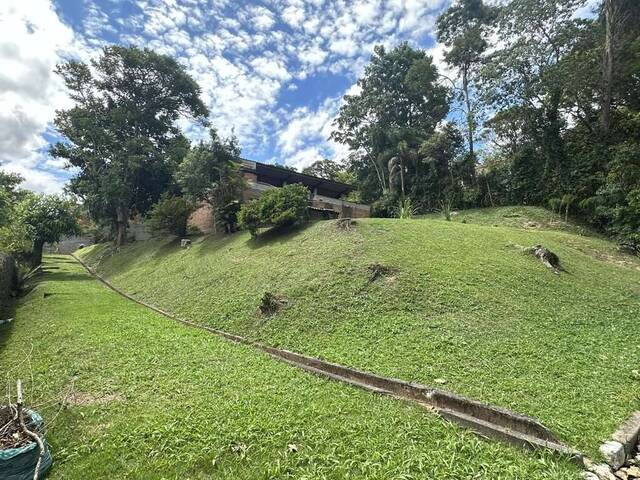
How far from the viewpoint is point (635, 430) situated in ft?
11.8

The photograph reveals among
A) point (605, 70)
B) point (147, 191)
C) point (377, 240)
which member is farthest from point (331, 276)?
point (147, 191)

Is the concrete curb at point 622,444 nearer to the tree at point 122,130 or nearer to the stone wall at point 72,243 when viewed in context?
the tree at point 122,130

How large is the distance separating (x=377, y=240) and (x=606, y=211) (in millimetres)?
9298

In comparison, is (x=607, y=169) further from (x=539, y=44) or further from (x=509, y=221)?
(x=539, y=44)

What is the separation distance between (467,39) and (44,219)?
Answer: 2620 cm

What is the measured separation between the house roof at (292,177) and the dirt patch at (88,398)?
51.0ft

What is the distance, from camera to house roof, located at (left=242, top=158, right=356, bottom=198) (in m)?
20.9

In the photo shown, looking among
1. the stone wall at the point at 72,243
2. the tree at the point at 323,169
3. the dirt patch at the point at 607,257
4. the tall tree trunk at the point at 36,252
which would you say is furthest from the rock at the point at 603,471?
the stone wall at the point at 72,243

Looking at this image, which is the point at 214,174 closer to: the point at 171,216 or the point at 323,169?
the point at 171,216

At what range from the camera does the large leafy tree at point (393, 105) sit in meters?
23.0

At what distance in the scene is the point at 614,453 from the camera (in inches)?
128

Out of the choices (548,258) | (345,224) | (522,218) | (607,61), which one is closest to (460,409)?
(548,258)

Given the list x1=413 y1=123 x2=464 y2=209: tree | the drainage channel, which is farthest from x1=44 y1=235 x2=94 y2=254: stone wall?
the drainage channel

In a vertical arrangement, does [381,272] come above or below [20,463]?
above
